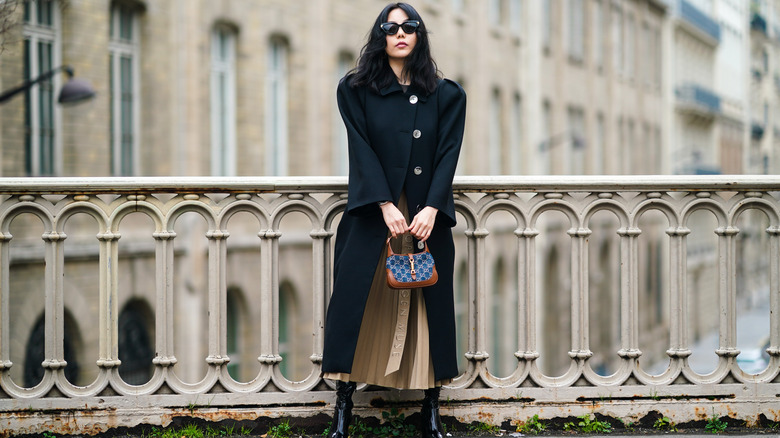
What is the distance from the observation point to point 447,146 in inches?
241

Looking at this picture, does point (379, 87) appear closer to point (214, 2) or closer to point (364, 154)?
point (364, 154)

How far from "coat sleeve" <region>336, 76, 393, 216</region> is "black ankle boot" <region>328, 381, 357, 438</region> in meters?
0.85

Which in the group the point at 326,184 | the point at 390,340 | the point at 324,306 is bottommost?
the point at 390,340

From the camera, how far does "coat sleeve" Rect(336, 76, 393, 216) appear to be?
5.94 m

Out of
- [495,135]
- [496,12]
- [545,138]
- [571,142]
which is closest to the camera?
[495,135]

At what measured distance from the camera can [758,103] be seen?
85.4 m

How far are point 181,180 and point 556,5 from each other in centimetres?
3501

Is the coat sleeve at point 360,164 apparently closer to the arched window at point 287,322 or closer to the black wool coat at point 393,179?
the black wool coat at point 393,179

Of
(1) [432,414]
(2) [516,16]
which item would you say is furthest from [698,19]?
(1) [432,414]

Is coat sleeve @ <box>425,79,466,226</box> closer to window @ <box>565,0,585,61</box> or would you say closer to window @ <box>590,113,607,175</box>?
window @ <box>565,0,585,61</box>

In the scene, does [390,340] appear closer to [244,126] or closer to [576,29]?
[244,126]

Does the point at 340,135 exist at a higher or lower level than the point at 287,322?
higher

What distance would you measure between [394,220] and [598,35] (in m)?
41.8

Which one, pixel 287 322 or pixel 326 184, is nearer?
pixel 326 184
